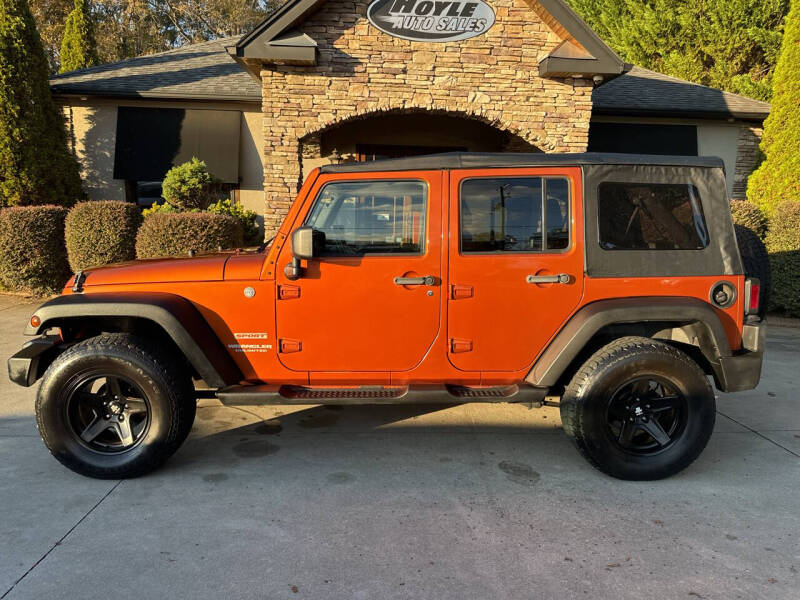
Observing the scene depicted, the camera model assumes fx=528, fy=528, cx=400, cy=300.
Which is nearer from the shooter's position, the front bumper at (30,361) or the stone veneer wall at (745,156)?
the front bumper at (30,361)

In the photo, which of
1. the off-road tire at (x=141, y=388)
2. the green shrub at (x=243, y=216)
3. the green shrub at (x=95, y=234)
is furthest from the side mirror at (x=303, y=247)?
the green shrub at (x=95, y=234)

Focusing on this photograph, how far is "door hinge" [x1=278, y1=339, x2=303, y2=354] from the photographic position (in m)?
3.42

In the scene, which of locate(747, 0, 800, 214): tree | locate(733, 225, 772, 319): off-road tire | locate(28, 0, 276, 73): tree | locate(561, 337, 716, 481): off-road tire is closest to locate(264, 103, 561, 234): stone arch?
locate(747, 0, 800, 214): tree

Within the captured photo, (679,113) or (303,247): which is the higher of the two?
(679,113)

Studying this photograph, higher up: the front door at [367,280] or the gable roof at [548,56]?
the gable roof at [548,56]

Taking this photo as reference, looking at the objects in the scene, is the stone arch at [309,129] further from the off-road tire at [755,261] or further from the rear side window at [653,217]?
the rear side window at [653,217]

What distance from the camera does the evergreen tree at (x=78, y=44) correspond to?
17094mm

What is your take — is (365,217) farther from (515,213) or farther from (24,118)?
(24,118)

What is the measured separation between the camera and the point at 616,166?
133 inches

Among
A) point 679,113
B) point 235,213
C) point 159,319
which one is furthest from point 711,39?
point 159,319

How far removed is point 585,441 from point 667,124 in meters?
10.9

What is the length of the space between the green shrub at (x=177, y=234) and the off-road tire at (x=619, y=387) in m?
6.28

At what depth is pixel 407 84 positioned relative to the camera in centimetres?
884

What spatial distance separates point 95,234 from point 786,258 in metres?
11.1
